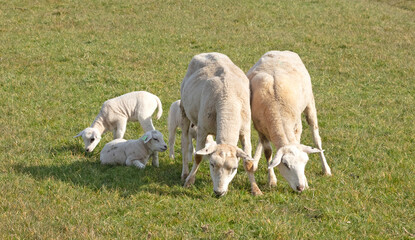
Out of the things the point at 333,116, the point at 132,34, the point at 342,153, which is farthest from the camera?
the point at 132,34

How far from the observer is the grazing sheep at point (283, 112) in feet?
23.7

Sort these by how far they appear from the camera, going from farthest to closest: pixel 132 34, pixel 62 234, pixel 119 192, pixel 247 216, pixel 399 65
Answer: pixel 132 34
pixel 399 65
pixel 119 192
pixel 247 216
pixel 62 234

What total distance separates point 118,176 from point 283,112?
2912 millimetres

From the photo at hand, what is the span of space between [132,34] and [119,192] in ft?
49.0

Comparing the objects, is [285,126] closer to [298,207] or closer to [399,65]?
[298,207]

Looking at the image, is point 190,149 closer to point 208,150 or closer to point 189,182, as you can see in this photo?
point 189,182

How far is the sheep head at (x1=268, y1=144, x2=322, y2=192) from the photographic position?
718 cm

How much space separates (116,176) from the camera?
8.48 m

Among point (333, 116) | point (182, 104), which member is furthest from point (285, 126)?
point (333, 116)

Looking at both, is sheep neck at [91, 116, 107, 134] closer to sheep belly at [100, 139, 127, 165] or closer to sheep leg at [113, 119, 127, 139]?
sheep leg at [113, 119, 127, 139]

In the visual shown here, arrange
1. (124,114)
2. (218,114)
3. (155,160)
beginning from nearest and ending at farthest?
(218,114), (155,160), (124,114)

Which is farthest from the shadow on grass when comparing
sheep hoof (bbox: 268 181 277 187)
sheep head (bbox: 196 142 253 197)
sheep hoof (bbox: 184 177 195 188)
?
sheep hoof (bbox: 268 181 277 187)

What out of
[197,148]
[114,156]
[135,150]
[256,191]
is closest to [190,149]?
[135,150]

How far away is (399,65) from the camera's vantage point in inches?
700
